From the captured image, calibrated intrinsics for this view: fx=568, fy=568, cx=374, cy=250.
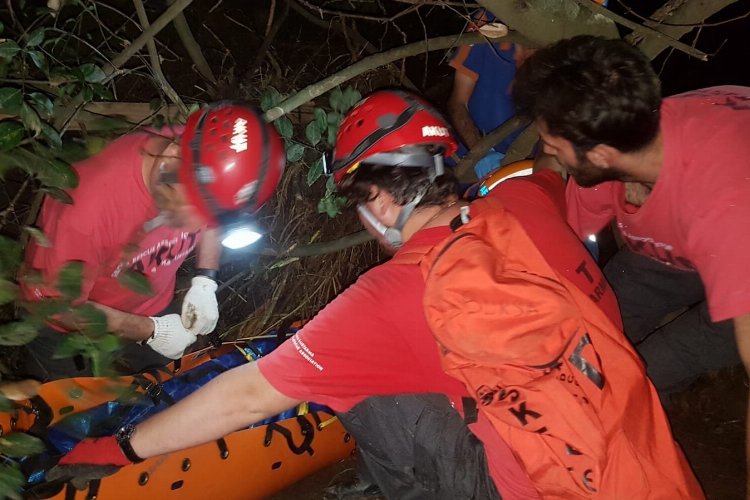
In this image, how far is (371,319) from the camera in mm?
1593

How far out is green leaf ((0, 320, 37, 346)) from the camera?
1272 mm

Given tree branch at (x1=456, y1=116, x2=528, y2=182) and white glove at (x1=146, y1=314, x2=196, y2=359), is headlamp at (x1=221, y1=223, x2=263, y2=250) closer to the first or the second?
white glove at (x1=146, y1=314, x2=196, y2=359)

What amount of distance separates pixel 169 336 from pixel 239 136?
3.80 feet

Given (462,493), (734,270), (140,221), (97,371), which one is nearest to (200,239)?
(140,221)

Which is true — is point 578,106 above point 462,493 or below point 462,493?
above

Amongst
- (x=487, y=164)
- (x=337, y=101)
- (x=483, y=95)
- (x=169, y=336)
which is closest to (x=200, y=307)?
(x=169, y=336)

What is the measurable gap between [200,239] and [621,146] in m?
2.15

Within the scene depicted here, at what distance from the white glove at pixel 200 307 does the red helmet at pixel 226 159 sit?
0.80 m

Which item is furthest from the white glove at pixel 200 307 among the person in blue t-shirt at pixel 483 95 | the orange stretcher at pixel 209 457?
the person in blue t-shirt at pixel 483 95

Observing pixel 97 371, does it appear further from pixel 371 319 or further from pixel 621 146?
pixel 621 146

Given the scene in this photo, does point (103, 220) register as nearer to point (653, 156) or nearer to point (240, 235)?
point (240, 235)

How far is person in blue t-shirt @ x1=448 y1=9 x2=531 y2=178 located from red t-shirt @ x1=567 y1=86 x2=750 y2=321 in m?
1.48

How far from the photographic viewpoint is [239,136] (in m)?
2.15

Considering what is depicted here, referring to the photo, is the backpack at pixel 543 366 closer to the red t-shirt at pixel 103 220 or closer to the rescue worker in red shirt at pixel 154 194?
the rescue worker in red shirt at pixel 154 194
